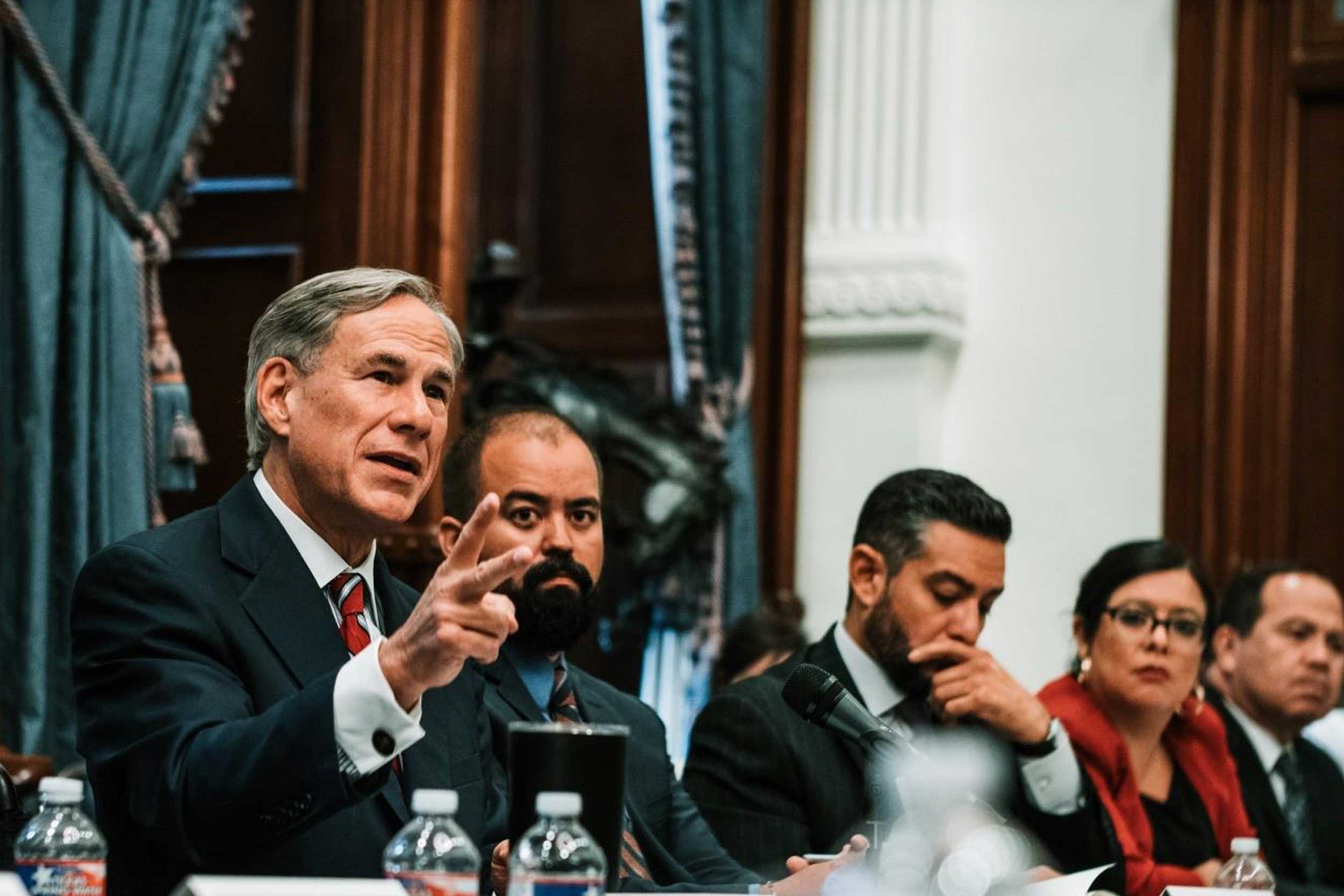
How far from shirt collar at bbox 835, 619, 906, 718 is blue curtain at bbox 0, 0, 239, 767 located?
1332 mm

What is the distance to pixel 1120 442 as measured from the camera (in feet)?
19.6

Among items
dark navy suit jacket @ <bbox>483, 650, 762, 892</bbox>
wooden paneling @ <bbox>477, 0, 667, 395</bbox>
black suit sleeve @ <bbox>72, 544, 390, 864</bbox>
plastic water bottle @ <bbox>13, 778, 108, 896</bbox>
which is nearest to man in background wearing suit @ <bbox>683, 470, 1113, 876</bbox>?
dark navy suit jacket @ <bbox>483, 650, 762, 892</bbox>

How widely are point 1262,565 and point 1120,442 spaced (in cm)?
89

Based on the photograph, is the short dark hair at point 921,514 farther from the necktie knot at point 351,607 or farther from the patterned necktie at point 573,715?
the necktie knot at point 351,607

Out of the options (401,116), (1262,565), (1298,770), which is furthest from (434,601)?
(1262,565)

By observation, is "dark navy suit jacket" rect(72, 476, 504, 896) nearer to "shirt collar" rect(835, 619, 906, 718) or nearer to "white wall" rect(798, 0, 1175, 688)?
"shirt collar" rect(835, 619, 906, 718)

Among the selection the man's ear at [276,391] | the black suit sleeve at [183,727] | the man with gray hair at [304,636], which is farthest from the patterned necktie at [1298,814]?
the black suit sleeve at [183,727]

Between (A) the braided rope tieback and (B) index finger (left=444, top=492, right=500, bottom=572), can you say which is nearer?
(B) index finger (left=444, top=492, right=500, bottom=572)

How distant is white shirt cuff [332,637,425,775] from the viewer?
81.6 inches

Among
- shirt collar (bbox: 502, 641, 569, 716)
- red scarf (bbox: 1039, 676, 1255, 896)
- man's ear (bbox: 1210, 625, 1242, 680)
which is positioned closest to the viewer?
shirt collar (bbox: 502, 641, 569, 716)

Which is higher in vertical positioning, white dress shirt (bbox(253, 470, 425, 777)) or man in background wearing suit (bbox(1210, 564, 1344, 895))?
white dress shirt (bbox(253, 470, 425, 777))

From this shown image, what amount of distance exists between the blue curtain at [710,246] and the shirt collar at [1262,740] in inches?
54.9

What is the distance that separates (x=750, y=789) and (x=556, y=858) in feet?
4.98

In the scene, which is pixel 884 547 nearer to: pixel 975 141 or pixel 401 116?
pixel 401 116
